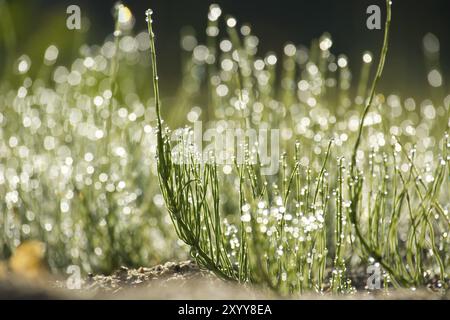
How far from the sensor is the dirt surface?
125cm

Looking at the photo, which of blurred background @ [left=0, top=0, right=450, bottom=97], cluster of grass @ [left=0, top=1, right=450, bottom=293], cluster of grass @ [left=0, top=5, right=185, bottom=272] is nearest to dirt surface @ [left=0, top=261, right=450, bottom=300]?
cluster of grass @ [left=0, top=1, right=450, bottom=293]

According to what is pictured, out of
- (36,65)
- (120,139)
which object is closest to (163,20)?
(36,65)

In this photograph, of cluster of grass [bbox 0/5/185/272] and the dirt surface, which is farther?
cluster of grass [bbox 0/5/185/272]

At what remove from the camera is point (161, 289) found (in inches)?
52.2

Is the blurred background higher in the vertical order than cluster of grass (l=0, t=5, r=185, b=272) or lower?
higher

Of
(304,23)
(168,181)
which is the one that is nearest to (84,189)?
(168,181)

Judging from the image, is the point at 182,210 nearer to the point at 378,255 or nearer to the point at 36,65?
the point at 378,255

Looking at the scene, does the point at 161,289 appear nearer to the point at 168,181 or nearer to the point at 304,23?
the point at 168,181

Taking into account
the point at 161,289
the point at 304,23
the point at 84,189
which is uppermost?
the point at 304,23

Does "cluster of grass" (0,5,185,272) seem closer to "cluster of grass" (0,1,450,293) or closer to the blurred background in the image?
"cluster of grass" (0,1,450,293)

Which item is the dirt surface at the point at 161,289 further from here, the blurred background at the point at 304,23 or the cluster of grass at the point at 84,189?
the blurred background at the point at 304,23

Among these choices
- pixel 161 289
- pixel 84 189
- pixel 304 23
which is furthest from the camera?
pixel 304 23
